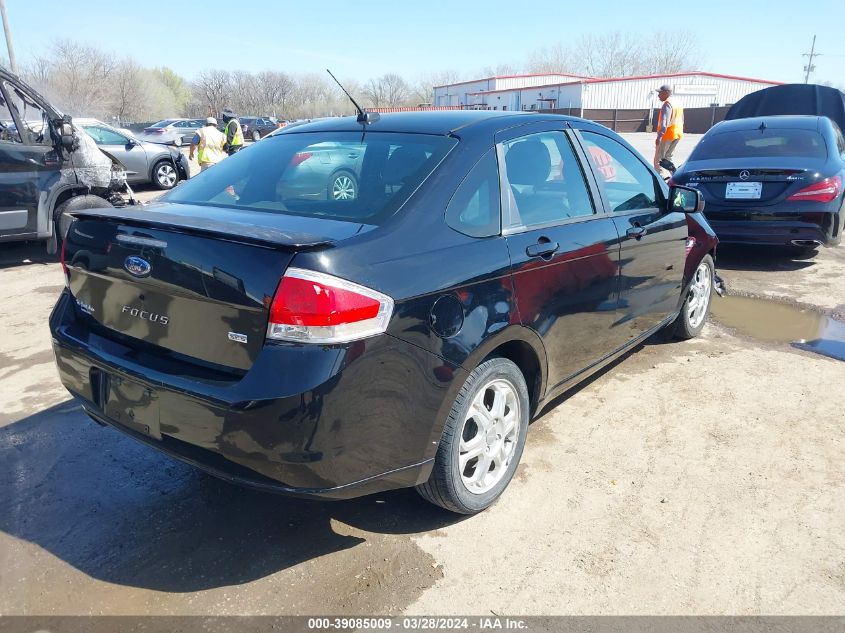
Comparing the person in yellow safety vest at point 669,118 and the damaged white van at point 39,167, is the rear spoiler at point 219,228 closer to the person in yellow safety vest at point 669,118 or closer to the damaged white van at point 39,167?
the damaged white van at point 39,167

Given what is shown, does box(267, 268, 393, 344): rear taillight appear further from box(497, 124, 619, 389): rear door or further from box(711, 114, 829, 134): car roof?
box(711, 114, 829, 134): car roof

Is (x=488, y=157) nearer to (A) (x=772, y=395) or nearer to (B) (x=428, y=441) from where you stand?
(B) (x=428, y=441)

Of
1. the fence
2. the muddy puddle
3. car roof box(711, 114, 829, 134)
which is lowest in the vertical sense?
the muddy puddle

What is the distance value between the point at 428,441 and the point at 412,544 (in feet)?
1.85

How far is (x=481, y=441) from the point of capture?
281cm

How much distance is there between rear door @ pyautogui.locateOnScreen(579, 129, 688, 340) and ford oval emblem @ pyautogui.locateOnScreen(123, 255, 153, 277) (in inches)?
94.1

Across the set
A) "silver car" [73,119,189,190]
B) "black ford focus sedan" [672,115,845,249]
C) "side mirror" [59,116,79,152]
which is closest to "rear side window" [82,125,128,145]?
"silver car" [73,119,189,190]

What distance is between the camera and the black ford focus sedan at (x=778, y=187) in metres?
6.73

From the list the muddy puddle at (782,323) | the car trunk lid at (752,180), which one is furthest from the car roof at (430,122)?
the car trunk lid at (752,180)

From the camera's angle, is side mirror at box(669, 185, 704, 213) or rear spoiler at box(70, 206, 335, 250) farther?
side mirror at box(669, 185, 704, 213)

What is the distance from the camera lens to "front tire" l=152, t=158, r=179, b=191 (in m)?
14.5

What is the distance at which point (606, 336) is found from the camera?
3.64 meters

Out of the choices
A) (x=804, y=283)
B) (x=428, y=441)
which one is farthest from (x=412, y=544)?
(x=804, y=283)

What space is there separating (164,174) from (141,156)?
68 centimetres
